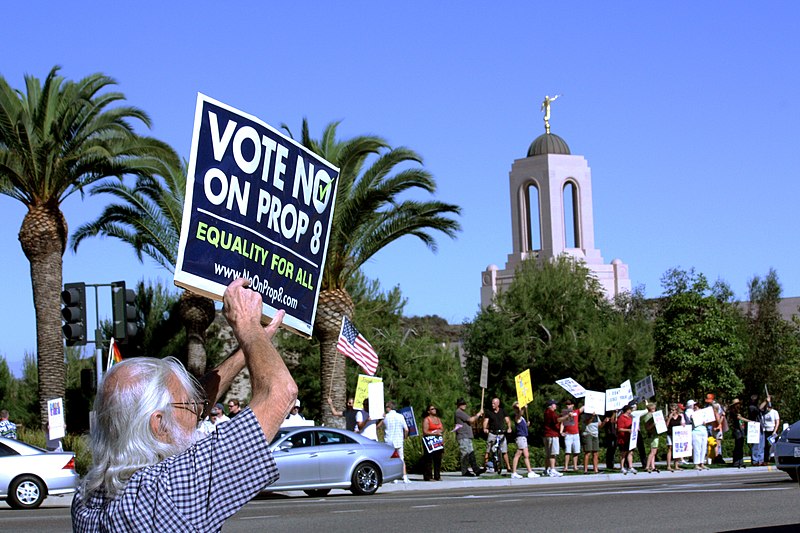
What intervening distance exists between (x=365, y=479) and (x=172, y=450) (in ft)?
66.7

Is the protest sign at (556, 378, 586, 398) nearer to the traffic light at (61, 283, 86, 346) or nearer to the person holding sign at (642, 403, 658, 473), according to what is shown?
the person holding sign at (642, 403, 658, 473)

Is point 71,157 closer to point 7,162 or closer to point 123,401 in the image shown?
point 7,162

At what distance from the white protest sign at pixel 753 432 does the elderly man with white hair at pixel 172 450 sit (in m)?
28.3

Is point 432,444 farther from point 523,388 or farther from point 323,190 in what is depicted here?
point 323,190

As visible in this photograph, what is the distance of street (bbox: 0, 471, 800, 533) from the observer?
1427 cm

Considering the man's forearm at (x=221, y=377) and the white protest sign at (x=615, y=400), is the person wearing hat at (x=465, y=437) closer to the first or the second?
the white protest sign at (x=615, y=400)

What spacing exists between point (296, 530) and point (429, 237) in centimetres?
1890

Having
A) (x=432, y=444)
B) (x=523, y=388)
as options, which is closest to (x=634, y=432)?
(x=523, y=388)

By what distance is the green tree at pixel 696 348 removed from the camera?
202 feet

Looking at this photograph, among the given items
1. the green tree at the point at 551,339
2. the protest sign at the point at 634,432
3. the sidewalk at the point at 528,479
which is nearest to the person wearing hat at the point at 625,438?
the protest sign at the point at 634,432

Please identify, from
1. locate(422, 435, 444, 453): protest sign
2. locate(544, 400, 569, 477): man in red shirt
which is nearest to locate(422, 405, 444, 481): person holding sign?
locate(422, 435, 444, 453): protest sign

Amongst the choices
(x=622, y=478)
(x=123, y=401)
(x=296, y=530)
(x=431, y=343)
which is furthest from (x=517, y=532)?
(x=431, y=343)

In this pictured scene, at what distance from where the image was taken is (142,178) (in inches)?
1245

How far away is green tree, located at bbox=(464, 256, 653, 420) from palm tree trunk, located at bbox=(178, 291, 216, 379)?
17.8 meters
